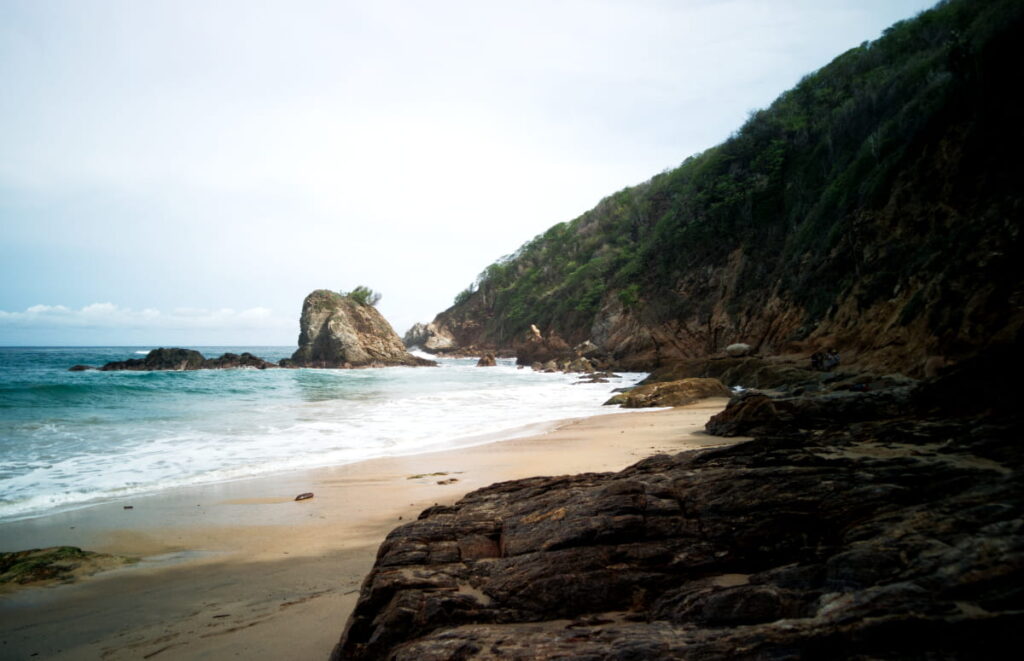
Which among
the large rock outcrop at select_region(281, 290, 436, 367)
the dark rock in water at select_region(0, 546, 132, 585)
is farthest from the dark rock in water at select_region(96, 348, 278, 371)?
A: the dark rock in water at select_region(0, 546, 132, 585)

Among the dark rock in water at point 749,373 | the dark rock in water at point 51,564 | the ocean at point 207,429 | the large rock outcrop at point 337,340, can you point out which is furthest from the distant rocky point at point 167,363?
the dark rock in water at point 51,564

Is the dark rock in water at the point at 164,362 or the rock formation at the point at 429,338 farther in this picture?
the rock formation at the point at 429,338

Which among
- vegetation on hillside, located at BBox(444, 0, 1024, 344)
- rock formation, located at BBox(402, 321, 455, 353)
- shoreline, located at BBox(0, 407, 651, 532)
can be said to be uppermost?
vegetation on hillside, located at BBox(444, 0, 1024, 344)

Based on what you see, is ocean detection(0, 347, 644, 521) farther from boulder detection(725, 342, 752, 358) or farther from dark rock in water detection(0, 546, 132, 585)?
boulder detection(725, 342, 752, 358)

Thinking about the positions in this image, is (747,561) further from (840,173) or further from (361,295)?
(361,295)

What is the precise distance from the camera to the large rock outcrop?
47.7m

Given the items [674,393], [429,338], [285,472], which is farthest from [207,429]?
[429,338]

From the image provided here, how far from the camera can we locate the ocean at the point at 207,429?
26.2ft

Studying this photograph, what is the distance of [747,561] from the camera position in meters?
2.58

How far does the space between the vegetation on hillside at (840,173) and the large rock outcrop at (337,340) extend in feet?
67.7

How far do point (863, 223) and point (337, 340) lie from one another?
1657 inches

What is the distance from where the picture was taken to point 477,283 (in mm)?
88438

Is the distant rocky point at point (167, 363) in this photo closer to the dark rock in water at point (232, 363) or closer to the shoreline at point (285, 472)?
the dark rock in water at point (232, 363)

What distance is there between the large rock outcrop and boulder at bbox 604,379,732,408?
36626 mm
